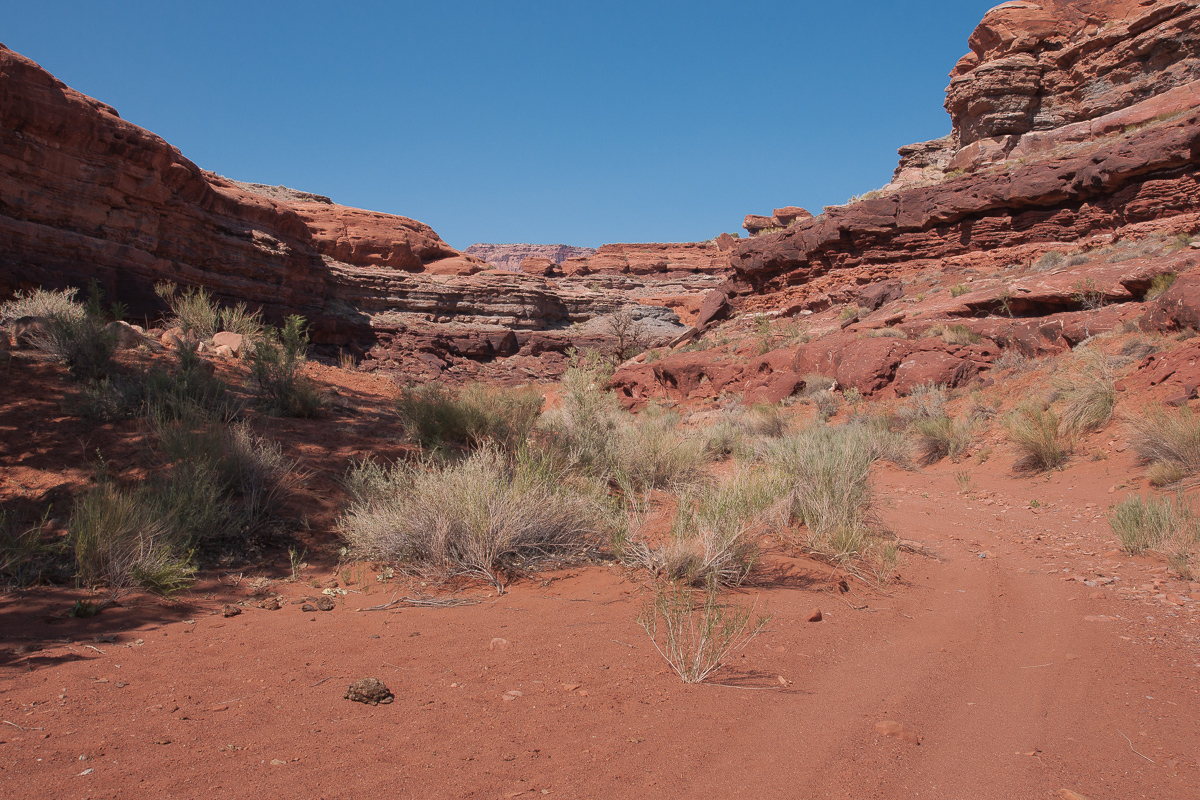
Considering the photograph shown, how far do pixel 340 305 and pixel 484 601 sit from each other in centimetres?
3354

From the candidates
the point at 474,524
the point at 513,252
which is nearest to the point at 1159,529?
the point at 474,524

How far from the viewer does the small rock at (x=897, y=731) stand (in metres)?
1.96

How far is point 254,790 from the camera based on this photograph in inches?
62.7

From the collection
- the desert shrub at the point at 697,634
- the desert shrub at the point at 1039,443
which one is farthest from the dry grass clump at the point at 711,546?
the desert shrub at the point at 1039,443

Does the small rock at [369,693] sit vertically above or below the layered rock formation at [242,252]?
below

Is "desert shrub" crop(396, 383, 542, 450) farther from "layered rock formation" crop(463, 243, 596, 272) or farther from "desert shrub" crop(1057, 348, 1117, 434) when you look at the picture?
"layered rock formation" crop(463, 243, 596, 272)

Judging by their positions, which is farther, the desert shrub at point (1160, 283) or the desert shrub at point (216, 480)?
the desert shrub at point (1160, 283)

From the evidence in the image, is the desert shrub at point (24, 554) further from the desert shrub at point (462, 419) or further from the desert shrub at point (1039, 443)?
the desert shrub at point (1039, 443)

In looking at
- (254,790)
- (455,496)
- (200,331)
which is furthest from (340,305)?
(254,790)

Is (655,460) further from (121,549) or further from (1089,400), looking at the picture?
(1089,400)

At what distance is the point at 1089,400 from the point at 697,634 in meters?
7.22

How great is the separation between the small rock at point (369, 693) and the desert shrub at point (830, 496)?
9.76ft

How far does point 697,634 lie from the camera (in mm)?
2686

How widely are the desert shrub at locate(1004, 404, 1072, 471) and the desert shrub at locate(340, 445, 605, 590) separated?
5.38m
